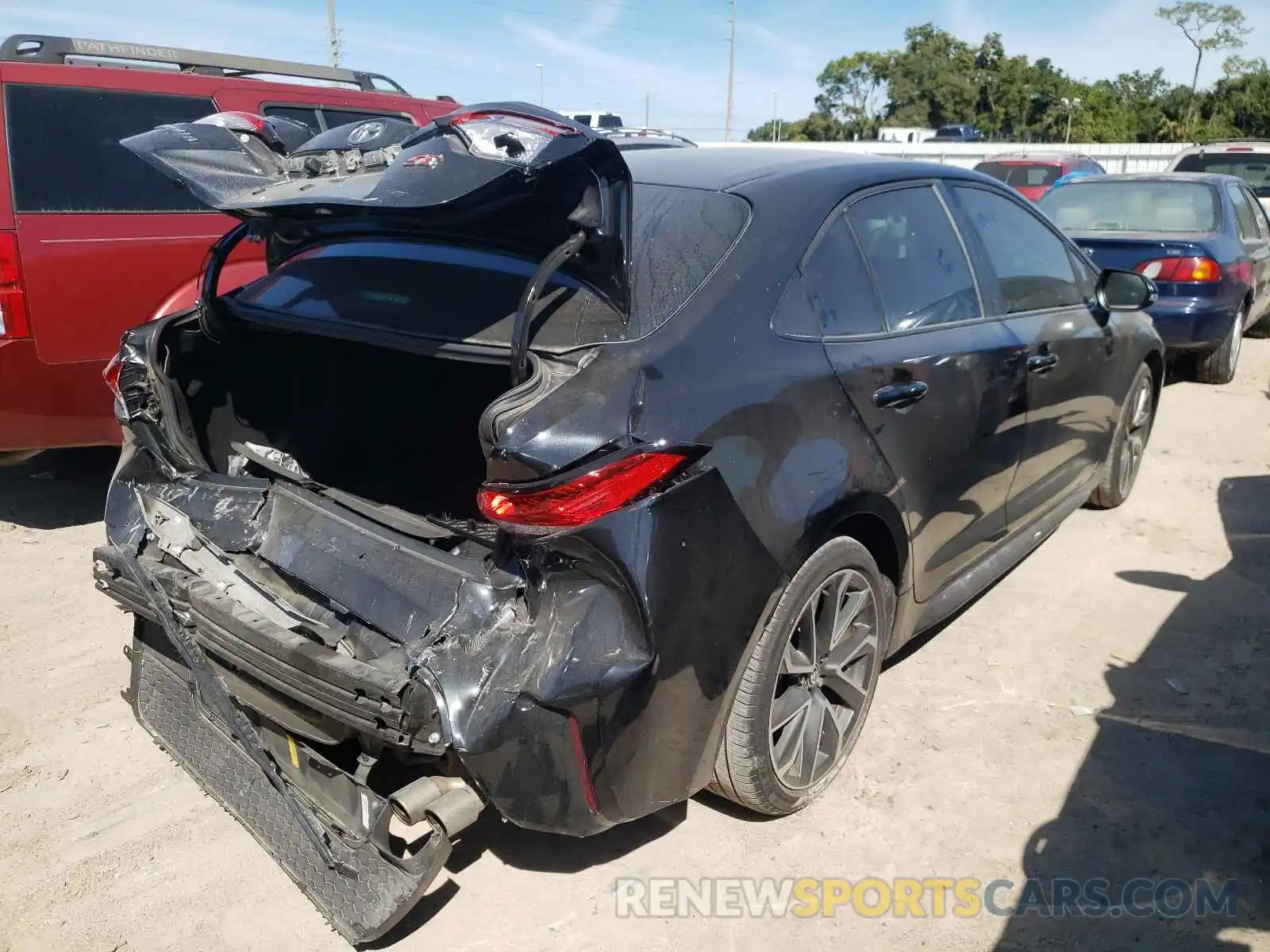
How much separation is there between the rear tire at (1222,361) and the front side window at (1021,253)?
4408mm

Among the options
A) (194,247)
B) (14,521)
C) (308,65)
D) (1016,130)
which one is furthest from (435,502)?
(1016,130)

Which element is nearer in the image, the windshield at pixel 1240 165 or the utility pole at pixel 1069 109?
the windshield at pixel 1240 165

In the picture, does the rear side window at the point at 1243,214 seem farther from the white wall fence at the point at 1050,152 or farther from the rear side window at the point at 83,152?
the white wall fence at the point at 1050,152

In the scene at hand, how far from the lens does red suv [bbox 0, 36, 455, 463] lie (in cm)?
437

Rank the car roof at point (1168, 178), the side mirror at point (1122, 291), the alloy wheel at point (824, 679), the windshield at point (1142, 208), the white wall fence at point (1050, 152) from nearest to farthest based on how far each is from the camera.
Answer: the alloy wheel at point (824, 679) < the side mirror at point (1122, 291) < the windshield at point (1142, 208) < the car roof at point (1168, 178) < the white wall fence at point (1050, 152)

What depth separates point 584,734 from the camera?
2098 mm

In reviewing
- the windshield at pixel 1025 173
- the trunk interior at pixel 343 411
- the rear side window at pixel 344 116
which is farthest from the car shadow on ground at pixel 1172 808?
the windshield at pixel 1025 173

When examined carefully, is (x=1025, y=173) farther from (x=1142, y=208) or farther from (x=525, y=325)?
(x=525, y=325)

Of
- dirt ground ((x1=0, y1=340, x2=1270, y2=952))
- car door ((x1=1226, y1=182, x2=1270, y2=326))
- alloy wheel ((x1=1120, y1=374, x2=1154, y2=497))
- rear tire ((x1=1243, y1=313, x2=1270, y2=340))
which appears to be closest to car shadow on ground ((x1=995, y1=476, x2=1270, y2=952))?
dirt ground ((x1=0, y1=340, x2=1270, y2=952))

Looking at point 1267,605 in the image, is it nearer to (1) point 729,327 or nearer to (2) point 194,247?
(1) point 729,327

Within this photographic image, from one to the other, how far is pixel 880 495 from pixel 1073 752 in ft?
3.80

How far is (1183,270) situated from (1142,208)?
1035mm

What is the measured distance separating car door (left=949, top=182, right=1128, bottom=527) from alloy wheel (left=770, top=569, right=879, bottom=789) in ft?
3.68

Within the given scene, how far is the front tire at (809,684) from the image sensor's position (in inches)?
97.6
